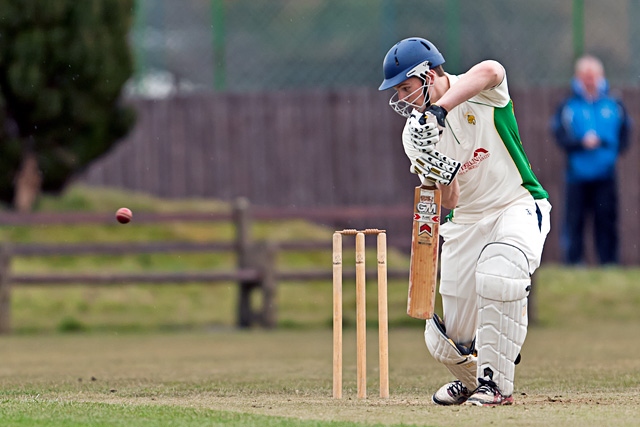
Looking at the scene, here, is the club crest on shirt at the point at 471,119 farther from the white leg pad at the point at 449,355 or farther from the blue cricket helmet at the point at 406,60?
the white leg pad at the point at 449,355

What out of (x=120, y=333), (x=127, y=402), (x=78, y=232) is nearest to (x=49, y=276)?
(x=120, y=333)

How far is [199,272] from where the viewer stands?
1415 cm

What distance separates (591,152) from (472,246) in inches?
355

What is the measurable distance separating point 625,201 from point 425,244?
12213 mm

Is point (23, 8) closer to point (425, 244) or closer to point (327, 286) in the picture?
point (327, 286)

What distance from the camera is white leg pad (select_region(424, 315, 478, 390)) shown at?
678 centimetres

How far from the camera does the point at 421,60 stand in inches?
257

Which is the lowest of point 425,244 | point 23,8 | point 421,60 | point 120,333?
point 120,333

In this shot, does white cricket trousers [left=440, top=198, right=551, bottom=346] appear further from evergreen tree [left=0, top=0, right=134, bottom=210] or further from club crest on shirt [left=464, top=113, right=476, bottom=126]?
evergreen tree [left=0, top=0, right=134, bottom=210]

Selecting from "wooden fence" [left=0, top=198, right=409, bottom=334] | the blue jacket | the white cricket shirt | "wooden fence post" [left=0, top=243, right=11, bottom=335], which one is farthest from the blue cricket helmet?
the blue jacket

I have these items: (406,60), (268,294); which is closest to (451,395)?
(406,60)

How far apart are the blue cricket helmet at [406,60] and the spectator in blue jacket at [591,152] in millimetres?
8720

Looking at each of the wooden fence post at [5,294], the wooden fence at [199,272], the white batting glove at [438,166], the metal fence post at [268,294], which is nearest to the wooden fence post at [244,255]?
the wooden fence at [199,272]

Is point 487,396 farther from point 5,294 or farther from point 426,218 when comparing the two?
point 5,294
